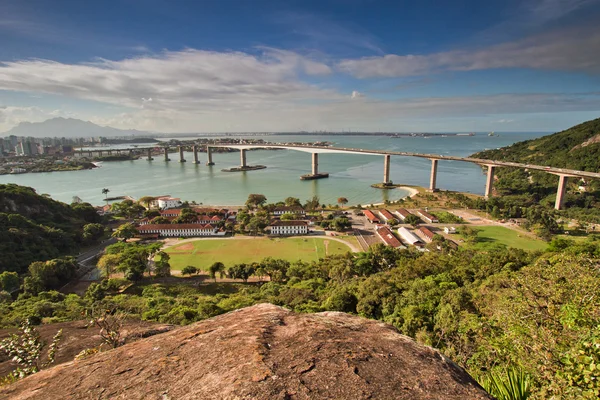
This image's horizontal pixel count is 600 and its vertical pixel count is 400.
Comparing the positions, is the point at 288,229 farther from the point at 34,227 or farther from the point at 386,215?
the point at 34,227

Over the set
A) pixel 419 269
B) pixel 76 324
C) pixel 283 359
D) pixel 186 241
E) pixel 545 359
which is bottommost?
pixel 186 241

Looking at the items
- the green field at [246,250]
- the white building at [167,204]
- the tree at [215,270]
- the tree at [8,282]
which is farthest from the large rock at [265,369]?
the white building at [167,204]

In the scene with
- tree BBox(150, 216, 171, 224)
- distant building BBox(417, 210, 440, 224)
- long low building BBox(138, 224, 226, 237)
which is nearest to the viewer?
long low building BBox(138, 224, 226, 237)

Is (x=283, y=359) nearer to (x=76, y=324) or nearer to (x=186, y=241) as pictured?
(x=76, y=324)

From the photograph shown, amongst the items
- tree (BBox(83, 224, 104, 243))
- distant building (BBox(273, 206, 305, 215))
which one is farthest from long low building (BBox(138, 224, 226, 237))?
distant building (BBox(273, 206, 305, 215))

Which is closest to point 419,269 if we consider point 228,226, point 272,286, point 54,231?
point 272,286

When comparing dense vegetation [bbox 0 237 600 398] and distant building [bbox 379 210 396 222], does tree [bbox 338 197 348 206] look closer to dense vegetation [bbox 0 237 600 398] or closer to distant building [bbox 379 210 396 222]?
distant building [bbox 379 210 396 222]
